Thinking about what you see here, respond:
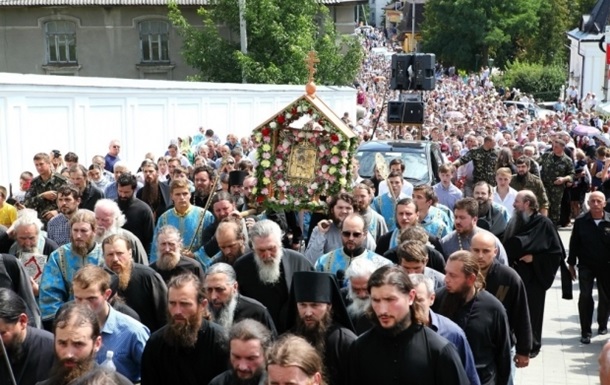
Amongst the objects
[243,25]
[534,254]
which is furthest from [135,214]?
[243,25]

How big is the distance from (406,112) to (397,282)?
59.2 feet

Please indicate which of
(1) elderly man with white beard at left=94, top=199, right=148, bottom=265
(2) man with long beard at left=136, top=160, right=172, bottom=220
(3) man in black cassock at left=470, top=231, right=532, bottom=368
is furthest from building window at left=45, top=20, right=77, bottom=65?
(3) man in black cassock at left=470, top=231, right=532, bottom=368

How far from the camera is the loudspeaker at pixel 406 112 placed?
23.8 meters

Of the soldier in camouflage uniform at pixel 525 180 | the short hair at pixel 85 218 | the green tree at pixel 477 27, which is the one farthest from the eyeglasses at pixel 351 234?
the green tree at pixel 477 27

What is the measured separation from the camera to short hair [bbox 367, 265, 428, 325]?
6.01 m

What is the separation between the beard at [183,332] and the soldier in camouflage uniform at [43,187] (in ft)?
18.4

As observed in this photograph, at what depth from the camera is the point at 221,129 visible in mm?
29547

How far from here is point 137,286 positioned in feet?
25.7

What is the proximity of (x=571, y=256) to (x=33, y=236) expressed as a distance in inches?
244

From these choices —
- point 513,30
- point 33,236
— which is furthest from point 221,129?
point 513,30

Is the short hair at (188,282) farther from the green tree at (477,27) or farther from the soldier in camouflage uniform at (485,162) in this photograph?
the green tree at (477,27)

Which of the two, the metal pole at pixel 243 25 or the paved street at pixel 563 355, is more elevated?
the metal pole at pixel 243 25

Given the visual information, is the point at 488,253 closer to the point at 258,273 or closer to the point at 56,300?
the point at 258,273

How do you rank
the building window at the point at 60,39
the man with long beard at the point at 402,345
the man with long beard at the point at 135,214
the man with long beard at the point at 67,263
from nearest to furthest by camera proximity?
the man with long beard at the point at 402,345
the man with long beard at the point at 67,263
the man with long beard at the point at 135,214
the building window at the point at 60,39
